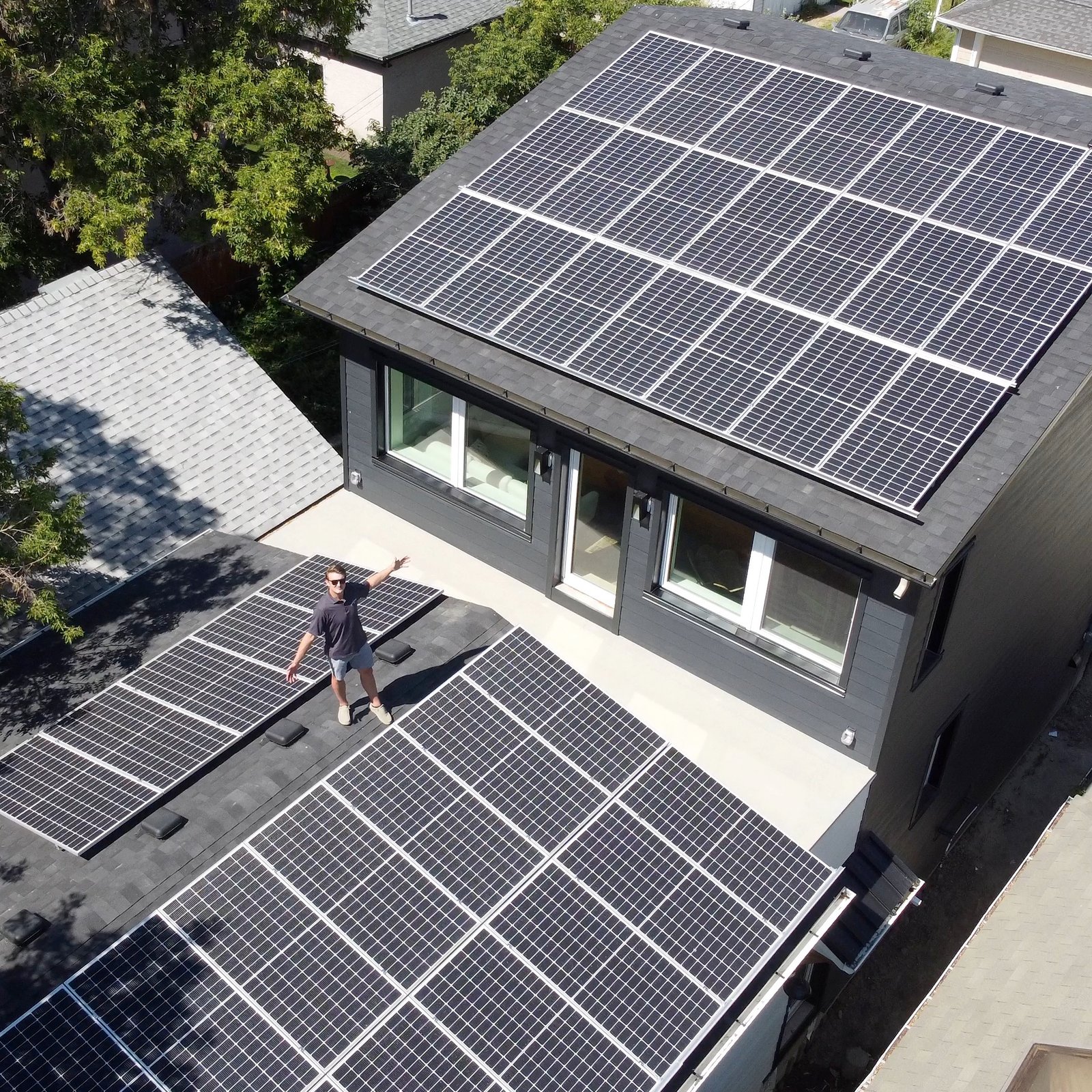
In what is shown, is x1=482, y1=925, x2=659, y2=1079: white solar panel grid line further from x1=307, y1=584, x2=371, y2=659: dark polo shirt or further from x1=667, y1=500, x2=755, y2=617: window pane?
x1=667, y1=500, x2=755, y2=617: window pane

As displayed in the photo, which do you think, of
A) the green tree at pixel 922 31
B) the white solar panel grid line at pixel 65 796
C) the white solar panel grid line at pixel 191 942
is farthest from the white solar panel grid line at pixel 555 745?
the green tree at pixel 922 31

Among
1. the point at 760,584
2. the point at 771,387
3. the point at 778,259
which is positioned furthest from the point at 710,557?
the point at 778,259

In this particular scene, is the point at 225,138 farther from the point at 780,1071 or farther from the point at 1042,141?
the point at 780,1071

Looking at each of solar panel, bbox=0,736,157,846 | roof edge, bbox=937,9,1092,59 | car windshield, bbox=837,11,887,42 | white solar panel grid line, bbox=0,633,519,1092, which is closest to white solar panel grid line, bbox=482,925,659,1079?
white solar panel grid line, bbox=0,633,519,1092

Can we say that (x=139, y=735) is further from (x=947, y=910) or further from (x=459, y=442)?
(x=947, y=910)

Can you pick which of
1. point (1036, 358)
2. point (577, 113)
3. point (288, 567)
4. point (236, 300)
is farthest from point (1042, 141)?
point (236, 300)
